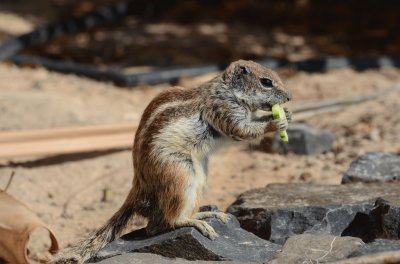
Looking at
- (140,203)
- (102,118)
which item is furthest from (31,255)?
(102,118)

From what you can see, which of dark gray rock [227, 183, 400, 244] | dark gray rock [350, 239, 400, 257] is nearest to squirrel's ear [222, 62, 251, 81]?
dark gray rock [227, 183, 400, 244]

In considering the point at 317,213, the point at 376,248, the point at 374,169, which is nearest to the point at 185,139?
the point at 317,213

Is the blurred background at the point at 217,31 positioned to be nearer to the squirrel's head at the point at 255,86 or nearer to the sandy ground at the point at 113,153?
the sandy ground at the point at 113,153

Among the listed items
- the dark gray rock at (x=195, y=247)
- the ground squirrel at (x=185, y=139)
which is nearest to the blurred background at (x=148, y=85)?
the ground squirrel at (x=185, y=139)

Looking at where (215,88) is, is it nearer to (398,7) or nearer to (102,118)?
(102,118)

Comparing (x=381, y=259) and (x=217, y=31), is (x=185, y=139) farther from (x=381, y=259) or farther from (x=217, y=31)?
(x=217, y=31)

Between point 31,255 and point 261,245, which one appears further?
point 31,255

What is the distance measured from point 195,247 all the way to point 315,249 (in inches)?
27.2

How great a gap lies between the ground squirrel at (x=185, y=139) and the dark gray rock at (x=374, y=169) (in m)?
1.11

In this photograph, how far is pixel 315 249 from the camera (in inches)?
177

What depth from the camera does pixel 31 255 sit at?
19.3ft

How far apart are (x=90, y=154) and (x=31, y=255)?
5.73 feet

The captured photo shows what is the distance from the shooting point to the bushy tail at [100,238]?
4906 millimetres

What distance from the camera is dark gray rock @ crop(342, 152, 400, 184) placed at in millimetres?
6082
